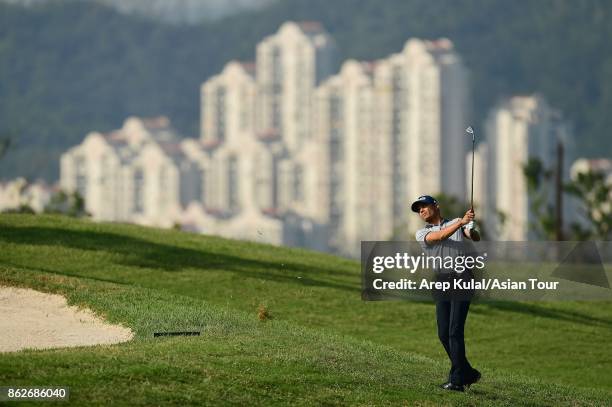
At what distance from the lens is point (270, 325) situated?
A: 23312 mm

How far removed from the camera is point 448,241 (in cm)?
1736

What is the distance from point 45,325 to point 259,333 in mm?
3011

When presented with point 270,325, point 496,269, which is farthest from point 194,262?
point 270,325

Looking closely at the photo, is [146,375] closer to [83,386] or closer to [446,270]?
[83,386]

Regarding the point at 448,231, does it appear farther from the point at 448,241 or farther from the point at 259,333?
the point at 259,333

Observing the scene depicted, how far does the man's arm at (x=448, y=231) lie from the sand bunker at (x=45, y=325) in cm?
523

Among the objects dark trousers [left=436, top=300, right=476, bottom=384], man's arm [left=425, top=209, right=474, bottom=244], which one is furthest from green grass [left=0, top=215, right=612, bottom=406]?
man's arm [left=425, top=209, right=474, bottom=244]

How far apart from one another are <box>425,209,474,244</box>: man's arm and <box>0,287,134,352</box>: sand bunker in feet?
17.1

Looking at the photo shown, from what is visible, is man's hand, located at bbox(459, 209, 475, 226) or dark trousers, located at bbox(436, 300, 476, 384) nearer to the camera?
man's hand, located at bbox(459, 209, 475, 226)

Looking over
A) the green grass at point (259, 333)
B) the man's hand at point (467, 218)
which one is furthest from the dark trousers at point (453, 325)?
the man's hand at point (467, 218)

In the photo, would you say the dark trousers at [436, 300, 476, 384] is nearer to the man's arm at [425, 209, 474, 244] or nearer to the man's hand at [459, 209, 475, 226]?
the man's arm at [425, 209, 474, 244]

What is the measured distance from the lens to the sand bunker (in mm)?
21016

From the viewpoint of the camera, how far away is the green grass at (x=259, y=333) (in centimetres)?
1727

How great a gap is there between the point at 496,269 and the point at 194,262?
583 cm
